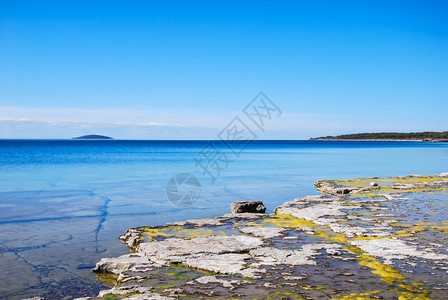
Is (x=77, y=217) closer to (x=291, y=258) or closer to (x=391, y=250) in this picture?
(x=291, y=258)

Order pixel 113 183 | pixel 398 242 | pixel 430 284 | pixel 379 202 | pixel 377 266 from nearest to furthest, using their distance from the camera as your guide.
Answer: pixel 430 284 < pixel 377 266 < pixel 398 242 < pixel 379 202 < pixel 113 183

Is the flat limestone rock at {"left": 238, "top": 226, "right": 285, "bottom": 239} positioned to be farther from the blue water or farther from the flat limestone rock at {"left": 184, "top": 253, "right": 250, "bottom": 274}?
the blue water

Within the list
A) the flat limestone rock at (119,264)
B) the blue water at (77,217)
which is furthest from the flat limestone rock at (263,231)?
the blue water at (77,217)

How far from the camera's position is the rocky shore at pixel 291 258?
601 cm

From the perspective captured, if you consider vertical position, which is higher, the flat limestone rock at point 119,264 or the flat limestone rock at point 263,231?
the flat limestone rock at point 263,231

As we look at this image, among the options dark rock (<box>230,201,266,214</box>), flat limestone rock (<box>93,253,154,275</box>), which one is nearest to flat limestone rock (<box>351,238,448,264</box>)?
flat limestone rock (<box>93,253,154,275</box>)

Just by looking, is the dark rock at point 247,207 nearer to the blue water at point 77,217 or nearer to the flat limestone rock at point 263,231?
the blue water at point 77,217

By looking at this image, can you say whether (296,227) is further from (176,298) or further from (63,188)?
(63,188)

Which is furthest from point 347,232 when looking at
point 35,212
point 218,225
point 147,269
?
point 35,212

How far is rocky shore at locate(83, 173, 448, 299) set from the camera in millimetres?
6008

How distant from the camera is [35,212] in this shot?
14.8 m

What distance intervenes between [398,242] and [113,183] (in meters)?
20.6

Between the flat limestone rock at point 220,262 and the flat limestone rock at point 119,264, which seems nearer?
the flat limestone rock at point 220,262

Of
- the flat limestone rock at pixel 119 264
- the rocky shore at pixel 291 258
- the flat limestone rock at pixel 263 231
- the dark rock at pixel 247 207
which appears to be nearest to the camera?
the rocky shore at pixel 291 258
